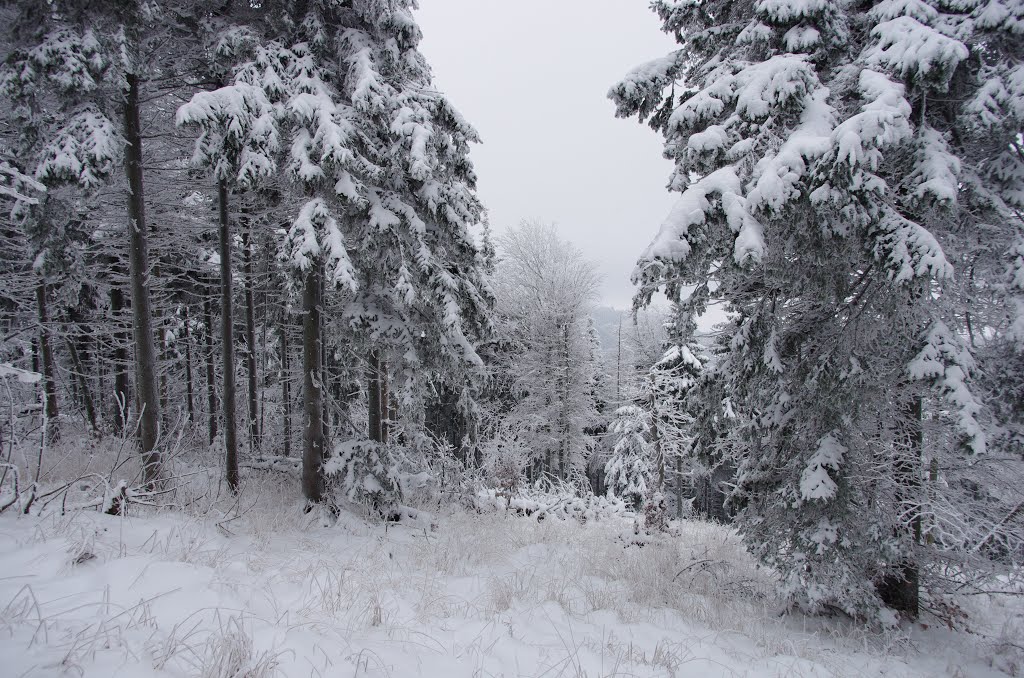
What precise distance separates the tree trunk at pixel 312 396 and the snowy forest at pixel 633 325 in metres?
0.04

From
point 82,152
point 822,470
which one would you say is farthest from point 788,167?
point 82,152

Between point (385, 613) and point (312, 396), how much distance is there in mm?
5106

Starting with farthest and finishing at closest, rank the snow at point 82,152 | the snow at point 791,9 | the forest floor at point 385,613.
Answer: the snow at point 82,152, the snow at point 791,9, the forest floor at point 385,613

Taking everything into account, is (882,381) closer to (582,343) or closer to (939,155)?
(939,155)

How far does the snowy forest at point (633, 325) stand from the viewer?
4.07 m

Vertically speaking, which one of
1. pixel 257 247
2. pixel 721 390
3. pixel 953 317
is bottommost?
pixel 721 390

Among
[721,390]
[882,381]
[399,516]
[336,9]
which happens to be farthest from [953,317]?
[336,9]

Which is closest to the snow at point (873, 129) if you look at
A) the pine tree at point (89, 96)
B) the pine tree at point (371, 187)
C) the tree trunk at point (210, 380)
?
the pine tree at point (371, 187)

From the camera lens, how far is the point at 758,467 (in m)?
6.50

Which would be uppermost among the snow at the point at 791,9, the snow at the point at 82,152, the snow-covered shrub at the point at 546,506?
the snow at the point at 791,9

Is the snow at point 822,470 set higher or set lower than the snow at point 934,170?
lower

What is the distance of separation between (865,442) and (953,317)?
1715 mm

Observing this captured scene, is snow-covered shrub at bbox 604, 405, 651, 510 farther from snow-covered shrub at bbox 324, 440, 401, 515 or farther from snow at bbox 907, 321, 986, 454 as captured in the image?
snow at bbox 907, 321, 986, 454

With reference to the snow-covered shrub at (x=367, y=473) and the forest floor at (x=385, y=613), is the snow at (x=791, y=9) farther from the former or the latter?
the snow-covered shrub at (x=367, y=473)
